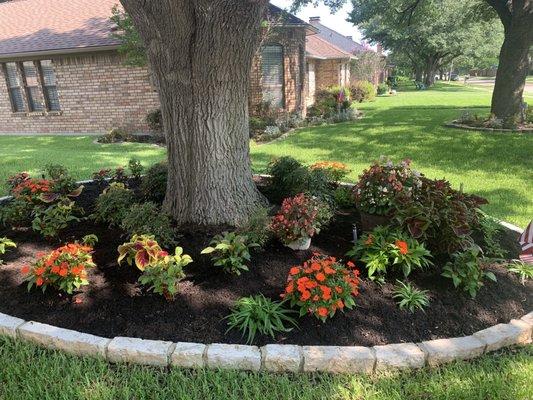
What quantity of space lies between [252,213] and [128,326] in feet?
5.80

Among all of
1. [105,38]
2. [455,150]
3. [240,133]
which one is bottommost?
[455,150]

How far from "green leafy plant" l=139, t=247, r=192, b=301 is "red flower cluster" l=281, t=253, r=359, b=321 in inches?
32.0

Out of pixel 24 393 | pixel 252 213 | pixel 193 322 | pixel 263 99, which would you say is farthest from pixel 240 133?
pixel 263 99

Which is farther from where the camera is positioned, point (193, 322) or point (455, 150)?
point (455, 150)

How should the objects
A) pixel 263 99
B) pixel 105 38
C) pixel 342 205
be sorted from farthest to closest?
pixel 263 99 < pixel 105 38 < pixel 342 205

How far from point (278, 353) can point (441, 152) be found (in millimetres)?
7842

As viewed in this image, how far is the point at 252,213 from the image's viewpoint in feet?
13.9

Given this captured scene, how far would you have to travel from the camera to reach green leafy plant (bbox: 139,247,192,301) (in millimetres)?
3023

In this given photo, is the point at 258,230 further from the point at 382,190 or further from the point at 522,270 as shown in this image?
the point at 522,270

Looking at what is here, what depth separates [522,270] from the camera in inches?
136

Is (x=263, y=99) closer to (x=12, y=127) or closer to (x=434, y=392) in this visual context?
(x=12, y=127)

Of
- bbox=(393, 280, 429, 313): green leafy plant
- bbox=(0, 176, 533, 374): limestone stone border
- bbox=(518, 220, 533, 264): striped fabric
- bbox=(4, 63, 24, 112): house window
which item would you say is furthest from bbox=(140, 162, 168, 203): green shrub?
bbox=(4, 63, 24, 112): house window

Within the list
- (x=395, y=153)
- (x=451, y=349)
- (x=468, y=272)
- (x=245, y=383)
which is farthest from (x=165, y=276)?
(x=395, y=153)

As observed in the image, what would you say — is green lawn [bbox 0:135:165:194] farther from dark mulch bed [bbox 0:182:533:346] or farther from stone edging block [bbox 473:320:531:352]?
stone edging block [bbox 473:320:531:352]
